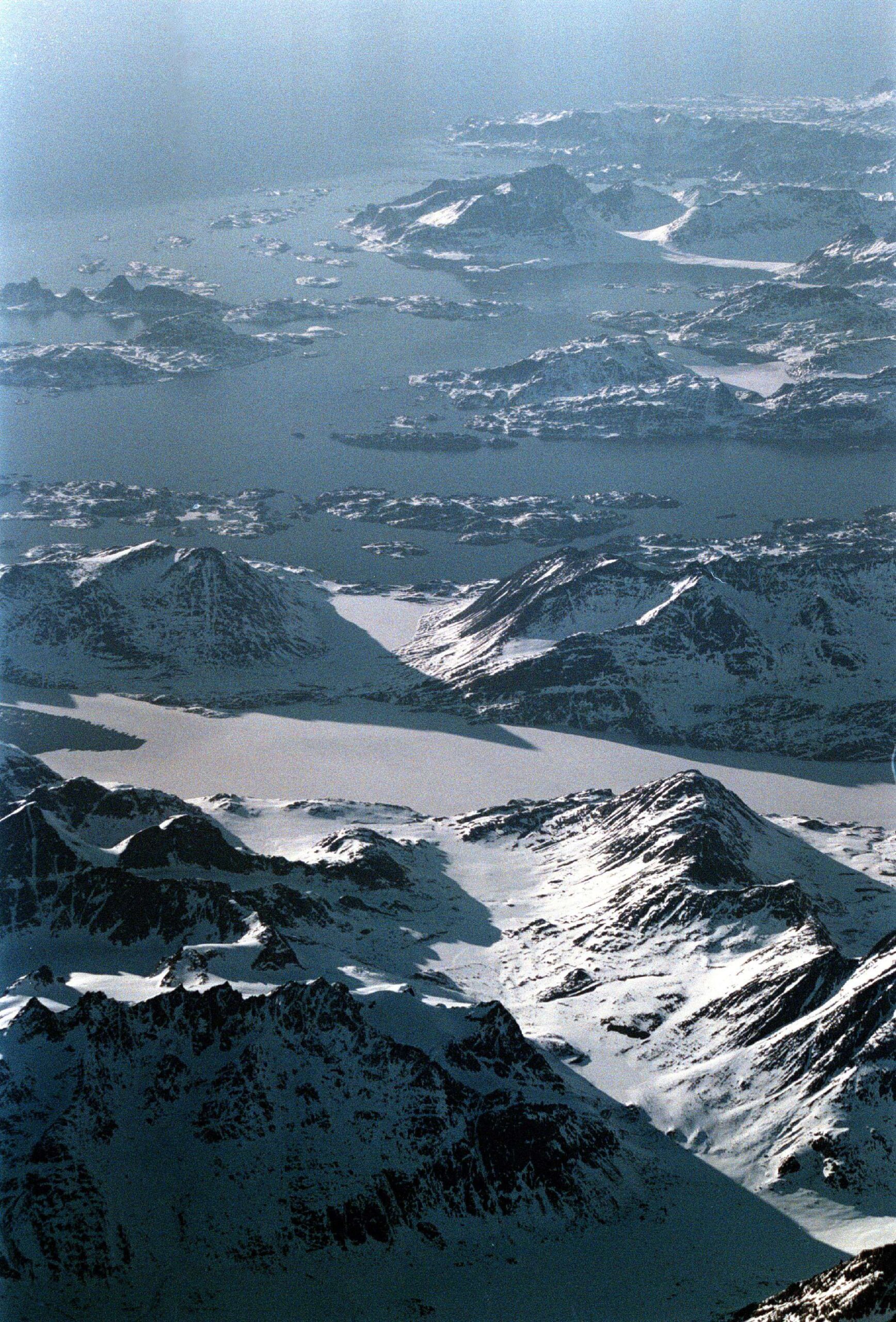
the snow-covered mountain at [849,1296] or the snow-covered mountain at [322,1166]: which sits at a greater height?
the snow-covered mountain at [849,1296]

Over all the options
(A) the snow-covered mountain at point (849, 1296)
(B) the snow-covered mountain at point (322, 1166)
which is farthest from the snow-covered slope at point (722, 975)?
(A) the snow-covered mountain at point (849, 1296)

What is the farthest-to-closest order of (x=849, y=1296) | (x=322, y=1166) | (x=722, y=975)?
1. (x=722, y=975)
2. (x=322, y=1166)
3. (x=849, y=1296)

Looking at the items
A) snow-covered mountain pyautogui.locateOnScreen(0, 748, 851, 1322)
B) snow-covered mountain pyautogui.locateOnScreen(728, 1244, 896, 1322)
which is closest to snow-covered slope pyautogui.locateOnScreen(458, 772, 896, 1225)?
snow-covered mountain pyautogui.locateOnScreen(0, 748, 851, 1322)

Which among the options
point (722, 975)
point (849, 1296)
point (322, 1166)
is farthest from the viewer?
point (722, 975)

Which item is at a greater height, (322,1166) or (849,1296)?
(849,1296)

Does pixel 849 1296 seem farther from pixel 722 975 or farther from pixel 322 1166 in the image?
pixel 722 975

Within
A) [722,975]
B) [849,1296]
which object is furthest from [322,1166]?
[722,975]

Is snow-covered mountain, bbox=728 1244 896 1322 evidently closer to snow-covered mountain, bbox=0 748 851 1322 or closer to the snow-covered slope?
snow-covered mountain, bbox=0 748 851 1322

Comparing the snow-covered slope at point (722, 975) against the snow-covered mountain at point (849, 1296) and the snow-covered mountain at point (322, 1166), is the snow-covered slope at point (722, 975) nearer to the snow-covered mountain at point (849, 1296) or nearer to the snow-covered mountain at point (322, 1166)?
the snow-covered mountain at point (322, 1166)
